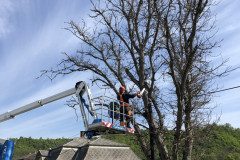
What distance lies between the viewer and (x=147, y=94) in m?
11.0

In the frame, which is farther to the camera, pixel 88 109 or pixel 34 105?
pixel 34 105

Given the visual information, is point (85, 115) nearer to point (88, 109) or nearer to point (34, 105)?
point (88, 109)

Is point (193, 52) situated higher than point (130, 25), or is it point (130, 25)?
point (130, 25)

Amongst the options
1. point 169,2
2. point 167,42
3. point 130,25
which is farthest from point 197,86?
point 130,25

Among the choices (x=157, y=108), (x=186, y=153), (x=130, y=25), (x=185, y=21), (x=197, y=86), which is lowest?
(x=186, y=153)

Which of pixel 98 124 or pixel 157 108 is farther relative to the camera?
pixel 157 108

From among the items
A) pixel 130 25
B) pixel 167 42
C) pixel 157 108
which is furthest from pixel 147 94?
pixel 130 25

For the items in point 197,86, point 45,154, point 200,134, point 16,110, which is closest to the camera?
point 200,134

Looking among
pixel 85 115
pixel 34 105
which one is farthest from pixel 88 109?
pixel 34 105

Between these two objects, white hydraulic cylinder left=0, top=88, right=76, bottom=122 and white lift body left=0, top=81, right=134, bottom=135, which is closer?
white lift body left=0, top=81, right=134, bottom=135

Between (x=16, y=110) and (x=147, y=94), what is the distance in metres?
7.38

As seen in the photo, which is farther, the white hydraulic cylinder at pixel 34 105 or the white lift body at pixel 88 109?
the white hydraulic cylinder at pixel 34 105

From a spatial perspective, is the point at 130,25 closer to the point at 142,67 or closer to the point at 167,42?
the point at 142,67

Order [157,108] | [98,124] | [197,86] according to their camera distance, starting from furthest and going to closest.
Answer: [157,108]
[197,86]
[98,124]
